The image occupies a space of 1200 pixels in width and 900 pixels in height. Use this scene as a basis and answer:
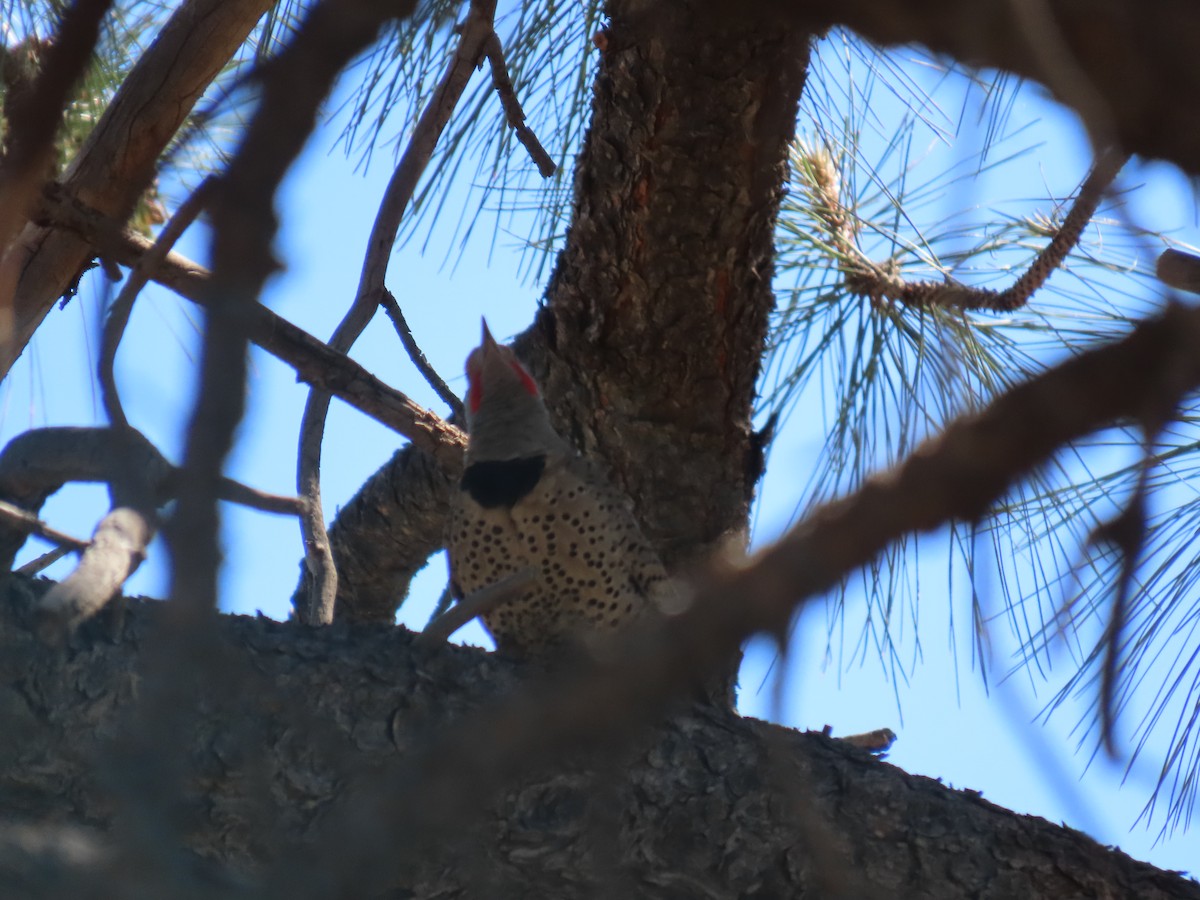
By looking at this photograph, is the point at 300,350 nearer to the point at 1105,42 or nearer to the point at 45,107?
the point at 45,107

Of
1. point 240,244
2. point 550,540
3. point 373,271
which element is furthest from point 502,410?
point 240,244

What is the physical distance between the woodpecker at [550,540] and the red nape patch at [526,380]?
278mm

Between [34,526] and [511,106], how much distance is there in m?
1.83

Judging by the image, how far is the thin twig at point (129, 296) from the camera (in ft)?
4.38

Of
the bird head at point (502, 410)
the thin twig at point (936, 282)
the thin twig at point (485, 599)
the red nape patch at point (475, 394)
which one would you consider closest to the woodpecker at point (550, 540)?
the bird head at point (502, 410)

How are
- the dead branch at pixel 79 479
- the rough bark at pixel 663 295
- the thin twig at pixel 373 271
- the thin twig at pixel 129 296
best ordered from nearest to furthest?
the thin twig at pixel 129 296 → the dead branch at pixel 79 479 → the thin twig at pixel 373 271 → the rough bark at pixel 663 295

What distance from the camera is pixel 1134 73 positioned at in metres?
1.21

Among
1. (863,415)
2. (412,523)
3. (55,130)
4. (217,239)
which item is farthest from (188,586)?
(412,523)

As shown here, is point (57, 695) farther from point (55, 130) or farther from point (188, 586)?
point (188, 586)

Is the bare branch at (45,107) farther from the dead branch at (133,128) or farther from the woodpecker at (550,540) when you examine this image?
the woodpecker at (550,540)

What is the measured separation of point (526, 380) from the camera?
154 inches

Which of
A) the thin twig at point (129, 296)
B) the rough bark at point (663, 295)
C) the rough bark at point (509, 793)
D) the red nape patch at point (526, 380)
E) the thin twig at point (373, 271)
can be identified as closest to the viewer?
the thin twig at point (129, 296)

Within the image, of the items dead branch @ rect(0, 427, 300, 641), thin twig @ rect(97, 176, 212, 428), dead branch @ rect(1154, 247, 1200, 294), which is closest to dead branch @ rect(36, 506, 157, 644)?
dead branch @ rect(0, 427, 300, 641)

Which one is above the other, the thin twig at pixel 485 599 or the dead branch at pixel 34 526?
the dead branch at pixel 34 526
